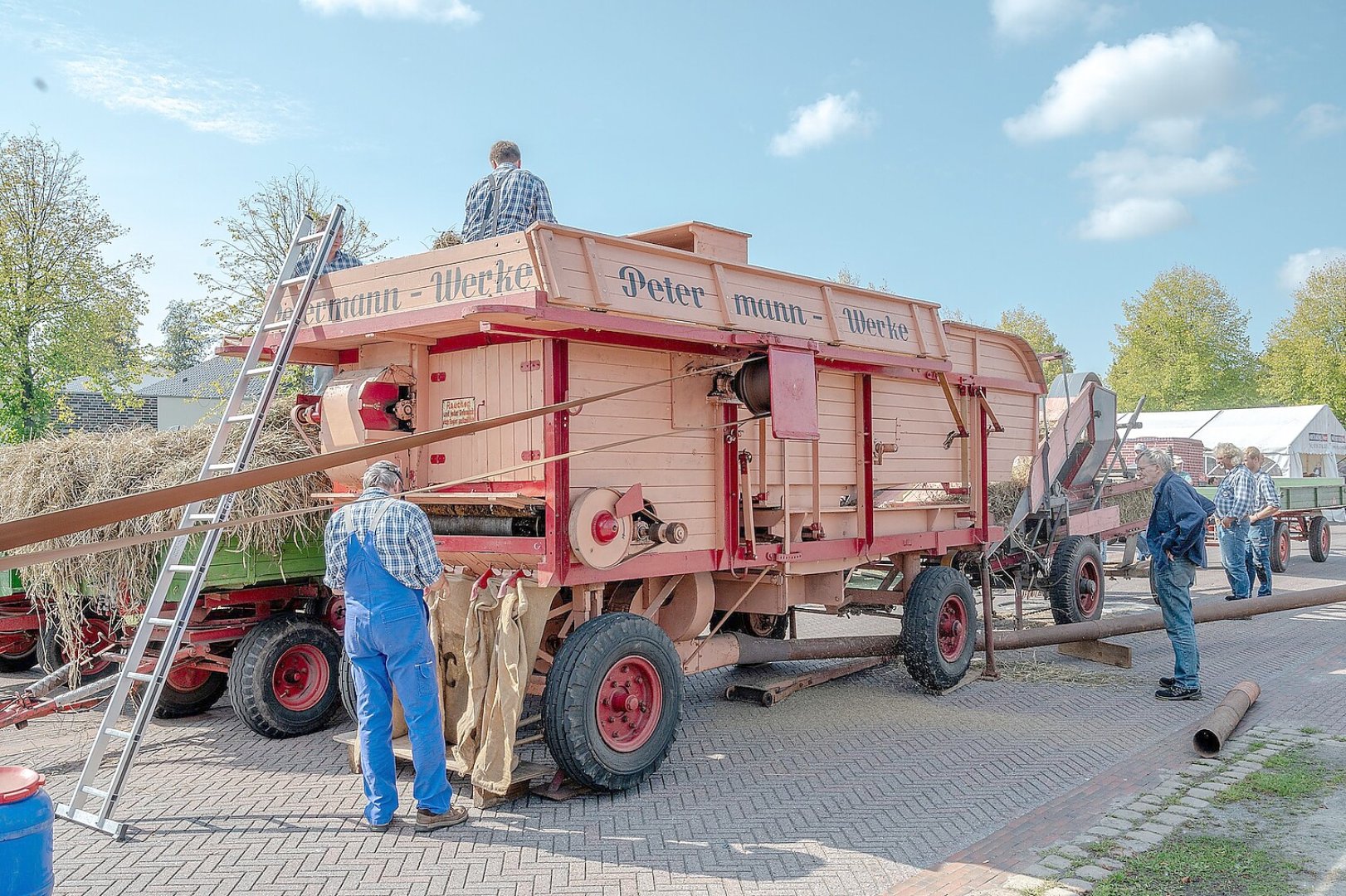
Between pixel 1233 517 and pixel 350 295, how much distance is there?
37.7ft

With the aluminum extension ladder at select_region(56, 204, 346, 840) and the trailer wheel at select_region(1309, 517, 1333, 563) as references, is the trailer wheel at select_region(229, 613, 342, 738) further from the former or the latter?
the trailer wheel at select_region(1309, 517, 1333, 563)

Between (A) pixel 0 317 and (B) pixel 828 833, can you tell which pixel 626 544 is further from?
(A) pixel 0 317

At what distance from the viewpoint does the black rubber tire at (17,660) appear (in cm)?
896

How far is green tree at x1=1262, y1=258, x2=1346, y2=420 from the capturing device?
1506 inches

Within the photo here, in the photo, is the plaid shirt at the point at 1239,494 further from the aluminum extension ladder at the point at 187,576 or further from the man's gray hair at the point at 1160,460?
the aluminum extension ladder at the point at 187,576

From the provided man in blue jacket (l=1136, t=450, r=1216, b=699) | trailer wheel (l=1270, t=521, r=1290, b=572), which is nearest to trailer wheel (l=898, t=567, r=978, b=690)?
man in blue jacket (l=1136, t=450, r=1216, b=699)

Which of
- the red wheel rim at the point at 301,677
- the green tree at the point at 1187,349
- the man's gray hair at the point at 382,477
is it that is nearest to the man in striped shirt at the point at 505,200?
the man's gray hair at the point at 382,477

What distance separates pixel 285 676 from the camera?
22.8 feet

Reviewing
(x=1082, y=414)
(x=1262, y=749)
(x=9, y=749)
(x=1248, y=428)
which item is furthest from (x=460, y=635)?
(x=1248, y=428)

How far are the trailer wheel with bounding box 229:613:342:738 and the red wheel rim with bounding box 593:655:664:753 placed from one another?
262 cm

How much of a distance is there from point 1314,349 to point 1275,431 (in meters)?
14.5

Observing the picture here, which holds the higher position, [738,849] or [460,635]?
[460,635]

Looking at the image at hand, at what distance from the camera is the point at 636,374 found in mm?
5945

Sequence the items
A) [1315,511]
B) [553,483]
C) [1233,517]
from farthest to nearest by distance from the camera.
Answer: [1315,511]
[1233,517]
[553,483]
